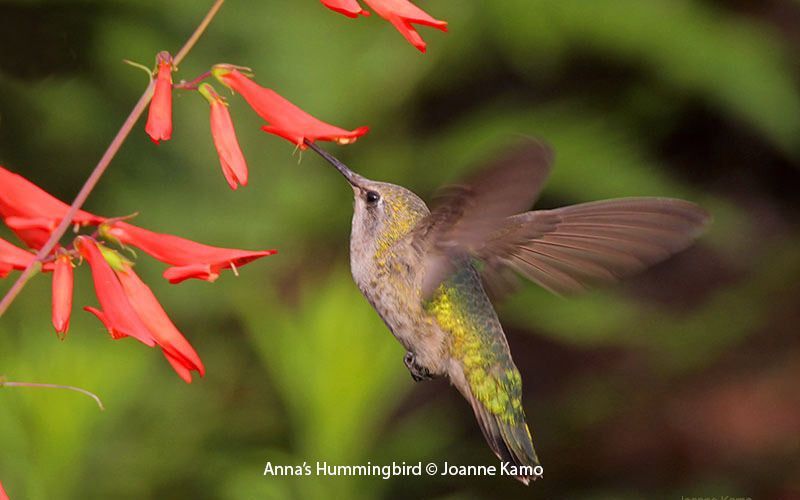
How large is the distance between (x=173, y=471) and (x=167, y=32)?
160cm

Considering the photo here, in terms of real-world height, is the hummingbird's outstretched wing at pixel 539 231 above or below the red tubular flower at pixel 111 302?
above

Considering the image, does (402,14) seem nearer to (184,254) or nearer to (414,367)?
(184,254)

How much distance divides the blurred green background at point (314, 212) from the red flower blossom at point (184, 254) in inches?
38.5

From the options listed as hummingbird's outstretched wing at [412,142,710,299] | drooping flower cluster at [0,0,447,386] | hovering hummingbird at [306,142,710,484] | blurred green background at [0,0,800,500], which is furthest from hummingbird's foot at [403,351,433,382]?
drooping flower cluster at [0,0,447,386]

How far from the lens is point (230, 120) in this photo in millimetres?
1646

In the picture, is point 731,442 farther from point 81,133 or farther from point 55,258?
point 55,258

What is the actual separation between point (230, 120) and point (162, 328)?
342 millimetres

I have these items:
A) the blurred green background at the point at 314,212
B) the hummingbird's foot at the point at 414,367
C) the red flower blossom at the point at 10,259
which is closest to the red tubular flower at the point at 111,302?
the red flower blossom at the point at 10,259

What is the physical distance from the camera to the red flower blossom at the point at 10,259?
1.47 m

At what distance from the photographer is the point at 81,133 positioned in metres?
3.59

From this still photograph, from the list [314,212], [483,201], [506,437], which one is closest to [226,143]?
[483,201]

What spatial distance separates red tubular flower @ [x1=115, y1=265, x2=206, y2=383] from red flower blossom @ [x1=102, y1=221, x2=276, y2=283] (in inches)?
2.0

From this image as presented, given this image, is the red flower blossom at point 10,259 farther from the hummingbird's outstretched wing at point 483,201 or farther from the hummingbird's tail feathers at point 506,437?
the hummingbird's tail feathers at point 506,437

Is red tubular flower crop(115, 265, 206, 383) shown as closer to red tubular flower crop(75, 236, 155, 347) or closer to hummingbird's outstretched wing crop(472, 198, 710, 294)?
red tubular flower crop(75, 236, 155, 347)
